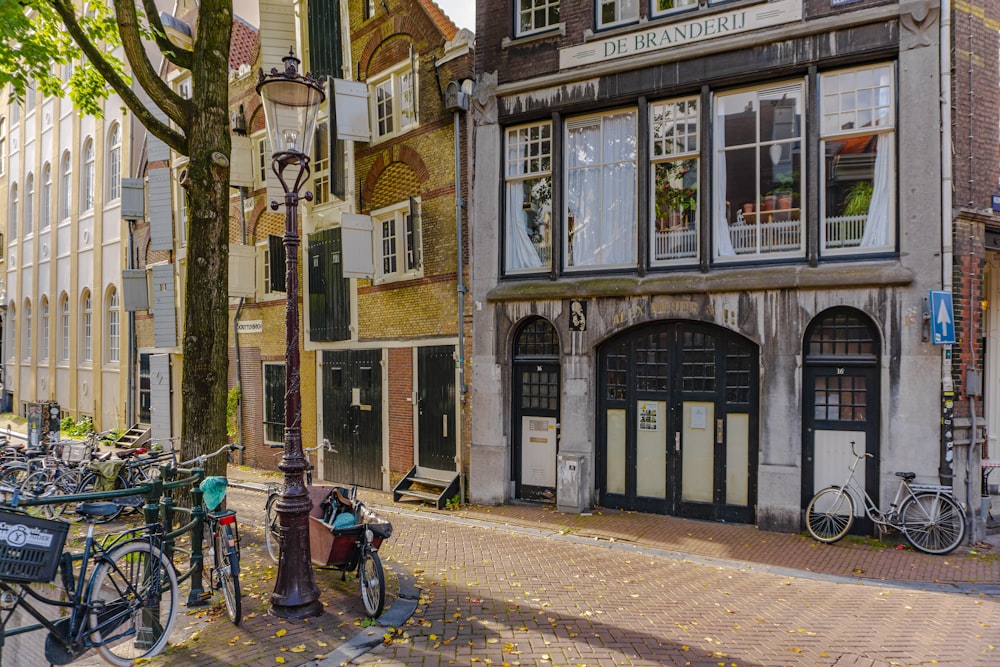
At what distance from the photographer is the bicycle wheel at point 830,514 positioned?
348 inches

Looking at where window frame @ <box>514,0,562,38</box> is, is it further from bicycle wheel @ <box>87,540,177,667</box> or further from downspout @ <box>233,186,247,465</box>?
bicycle wheel @ <box>87,540,177,667</box>

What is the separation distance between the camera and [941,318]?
8.46 m

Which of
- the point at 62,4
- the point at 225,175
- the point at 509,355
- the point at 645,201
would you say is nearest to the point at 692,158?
the point at 645,201

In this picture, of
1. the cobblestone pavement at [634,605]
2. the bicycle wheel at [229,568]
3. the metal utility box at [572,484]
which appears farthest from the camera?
the metal utility box at [572,484]

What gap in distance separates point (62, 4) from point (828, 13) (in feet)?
33.6

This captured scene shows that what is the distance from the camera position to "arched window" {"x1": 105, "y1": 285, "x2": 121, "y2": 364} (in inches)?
886

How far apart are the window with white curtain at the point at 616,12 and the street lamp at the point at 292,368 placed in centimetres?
643

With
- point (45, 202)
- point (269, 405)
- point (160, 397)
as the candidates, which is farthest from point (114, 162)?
point (269, 405)

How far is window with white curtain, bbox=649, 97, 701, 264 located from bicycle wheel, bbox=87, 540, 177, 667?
8138mm

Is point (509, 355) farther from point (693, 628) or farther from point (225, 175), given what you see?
point (693, 628)

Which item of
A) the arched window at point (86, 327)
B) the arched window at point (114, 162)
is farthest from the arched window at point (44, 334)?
the arched window at point (114, 162)

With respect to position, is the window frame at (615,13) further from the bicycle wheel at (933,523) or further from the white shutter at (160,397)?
the white shutter at (160,397)

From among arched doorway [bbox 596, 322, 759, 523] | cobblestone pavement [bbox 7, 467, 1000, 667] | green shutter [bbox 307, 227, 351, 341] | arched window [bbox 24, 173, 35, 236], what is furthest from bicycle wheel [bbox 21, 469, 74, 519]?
arched window [bbox 24, 173, 35, 236]

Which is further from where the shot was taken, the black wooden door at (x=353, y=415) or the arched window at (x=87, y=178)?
the arched window at (x=87, y=178)
